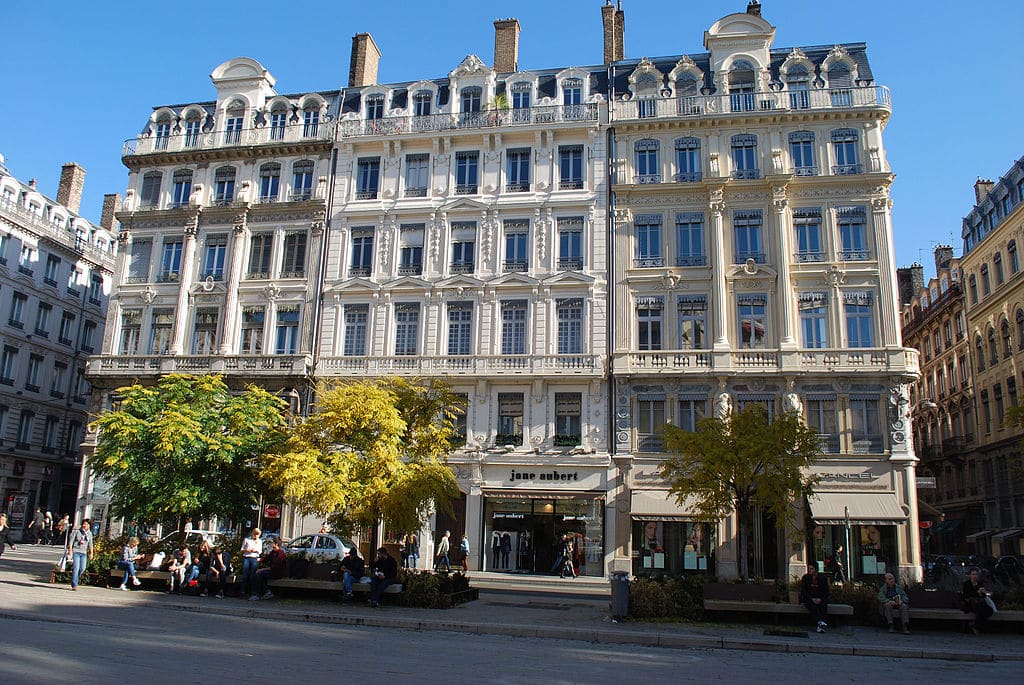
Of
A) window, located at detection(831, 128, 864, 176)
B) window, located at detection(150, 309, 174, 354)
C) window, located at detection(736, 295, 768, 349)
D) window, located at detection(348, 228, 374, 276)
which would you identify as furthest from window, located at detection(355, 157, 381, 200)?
window, located at detection(831, 128, 864, 176)

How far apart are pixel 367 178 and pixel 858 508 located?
24.6 m

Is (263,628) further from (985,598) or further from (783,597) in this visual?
(985,598)

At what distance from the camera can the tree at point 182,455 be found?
22484mm

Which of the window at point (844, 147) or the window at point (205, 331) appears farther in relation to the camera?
the window at point (205, 331)

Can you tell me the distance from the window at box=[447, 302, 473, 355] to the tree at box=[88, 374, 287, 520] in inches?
412

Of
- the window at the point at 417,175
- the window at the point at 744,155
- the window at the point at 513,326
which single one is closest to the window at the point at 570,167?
the window at the point at 513,326

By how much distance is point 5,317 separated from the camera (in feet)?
143

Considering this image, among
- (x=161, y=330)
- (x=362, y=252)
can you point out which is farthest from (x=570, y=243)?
(x=161, y=330)

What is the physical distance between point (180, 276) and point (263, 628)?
2568cm

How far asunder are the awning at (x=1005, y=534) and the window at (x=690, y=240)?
23.4 m

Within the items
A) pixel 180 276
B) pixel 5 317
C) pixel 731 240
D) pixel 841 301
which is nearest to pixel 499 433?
pixel 731 240

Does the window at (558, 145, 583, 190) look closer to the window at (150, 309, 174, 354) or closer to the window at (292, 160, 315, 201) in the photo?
the window at (292, 160, 315, 201)

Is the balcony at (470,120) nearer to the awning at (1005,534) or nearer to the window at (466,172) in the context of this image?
the window at (466,172)

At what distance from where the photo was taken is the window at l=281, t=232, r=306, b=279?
3581 centimetres
